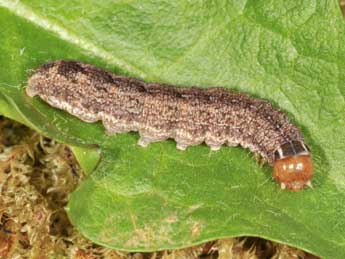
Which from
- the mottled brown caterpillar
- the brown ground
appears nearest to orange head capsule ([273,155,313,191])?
the mottled brown caterpillar

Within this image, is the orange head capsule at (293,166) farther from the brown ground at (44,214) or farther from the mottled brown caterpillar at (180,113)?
the brown ground at (44,214)

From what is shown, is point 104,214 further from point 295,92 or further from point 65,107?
point 295,92

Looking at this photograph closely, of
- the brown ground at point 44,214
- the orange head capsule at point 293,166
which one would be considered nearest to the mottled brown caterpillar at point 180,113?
the orange head capsule at point 293,166

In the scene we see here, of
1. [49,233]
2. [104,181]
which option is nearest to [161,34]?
[104,181]

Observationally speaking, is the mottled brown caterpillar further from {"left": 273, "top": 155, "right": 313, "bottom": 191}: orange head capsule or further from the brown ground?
the brown ground

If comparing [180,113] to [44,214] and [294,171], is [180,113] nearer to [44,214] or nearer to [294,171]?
[294,171]

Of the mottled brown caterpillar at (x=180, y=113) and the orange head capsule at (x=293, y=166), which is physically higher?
the orange head capsule at (x=293, y=166)

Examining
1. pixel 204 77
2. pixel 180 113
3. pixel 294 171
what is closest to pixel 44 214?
pixel 180 113

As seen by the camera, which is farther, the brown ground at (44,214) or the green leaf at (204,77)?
the brown ground at (44,214)
